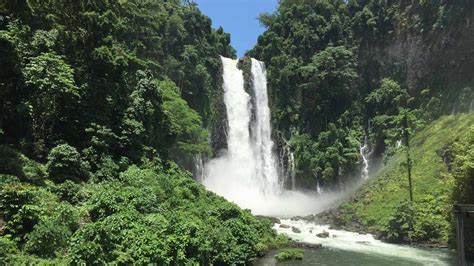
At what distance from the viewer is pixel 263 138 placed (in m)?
60.2

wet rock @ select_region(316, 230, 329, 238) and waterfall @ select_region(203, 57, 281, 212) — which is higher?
waterfall @ select_region(203, 57, 281, 212)

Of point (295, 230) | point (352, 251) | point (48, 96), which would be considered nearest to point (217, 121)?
point (295, 230)

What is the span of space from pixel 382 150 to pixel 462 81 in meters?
11.7

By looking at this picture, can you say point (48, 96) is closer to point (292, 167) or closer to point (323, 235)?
point (323, 235)

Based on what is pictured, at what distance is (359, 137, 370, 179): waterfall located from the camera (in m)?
52.6

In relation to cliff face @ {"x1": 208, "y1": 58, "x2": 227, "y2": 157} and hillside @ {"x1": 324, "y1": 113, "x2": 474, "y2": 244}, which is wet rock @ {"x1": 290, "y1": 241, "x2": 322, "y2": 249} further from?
cliff face @ {"x1": 208, "y1": 58, "x2": 227, "y2": 157}

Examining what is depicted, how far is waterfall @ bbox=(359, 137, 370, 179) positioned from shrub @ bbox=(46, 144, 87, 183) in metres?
37.0

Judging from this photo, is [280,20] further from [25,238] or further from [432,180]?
[25,238]

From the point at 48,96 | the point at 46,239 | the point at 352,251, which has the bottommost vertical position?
the point at 352,251

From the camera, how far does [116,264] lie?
14.6m

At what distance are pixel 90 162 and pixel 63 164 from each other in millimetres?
3392

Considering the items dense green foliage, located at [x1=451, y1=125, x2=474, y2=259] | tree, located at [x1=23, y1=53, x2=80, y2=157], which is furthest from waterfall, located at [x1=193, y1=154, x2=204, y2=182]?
dense green foliage, located at [x1=451, y1=125, x2=474, y2=259]

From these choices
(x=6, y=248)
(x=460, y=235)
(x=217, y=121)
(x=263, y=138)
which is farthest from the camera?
(x=217, y=121)

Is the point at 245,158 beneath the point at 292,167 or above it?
above
